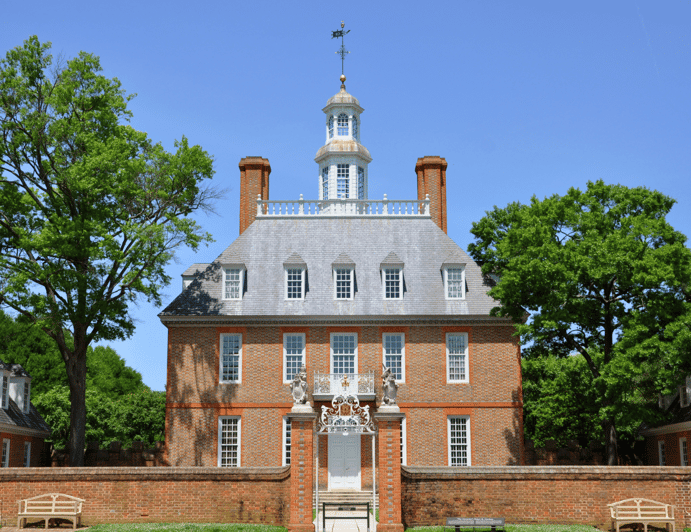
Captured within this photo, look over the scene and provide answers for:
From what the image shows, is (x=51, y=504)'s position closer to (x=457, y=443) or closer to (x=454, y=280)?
(x=457, y=443)

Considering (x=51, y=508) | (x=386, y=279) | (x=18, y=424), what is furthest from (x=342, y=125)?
(x=51, y=508)

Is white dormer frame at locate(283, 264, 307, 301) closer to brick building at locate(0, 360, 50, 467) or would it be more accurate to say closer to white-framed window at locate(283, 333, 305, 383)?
white-framed window at locate(283, 333, 305, 383)

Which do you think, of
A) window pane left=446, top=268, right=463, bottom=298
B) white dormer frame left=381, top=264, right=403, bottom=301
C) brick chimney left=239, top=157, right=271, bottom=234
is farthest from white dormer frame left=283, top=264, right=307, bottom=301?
window pane left=446, top=268, right=463, bottom=298

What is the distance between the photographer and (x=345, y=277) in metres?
31.0

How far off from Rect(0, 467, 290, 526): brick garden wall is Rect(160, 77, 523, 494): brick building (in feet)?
25.8

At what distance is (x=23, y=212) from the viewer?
27125 mm

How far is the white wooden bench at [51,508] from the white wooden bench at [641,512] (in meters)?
13.7

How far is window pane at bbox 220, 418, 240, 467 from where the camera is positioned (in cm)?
2864

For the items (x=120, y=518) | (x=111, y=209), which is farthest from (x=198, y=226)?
(x=120, y=518)

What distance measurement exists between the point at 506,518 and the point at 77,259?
54.5 ft

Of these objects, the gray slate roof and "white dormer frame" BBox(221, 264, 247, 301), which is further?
"white dormer frame" BBox(221, 264, 247, 301)

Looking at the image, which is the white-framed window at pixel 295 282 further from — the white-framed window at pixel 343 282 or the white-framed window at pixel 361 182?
the white-framed window at pixel 361 182

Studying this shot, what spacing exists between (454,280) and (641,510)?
41.2ft

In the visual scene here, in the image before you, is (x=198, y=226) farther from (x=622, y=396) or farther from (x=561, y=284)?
(x=622, y=396)
